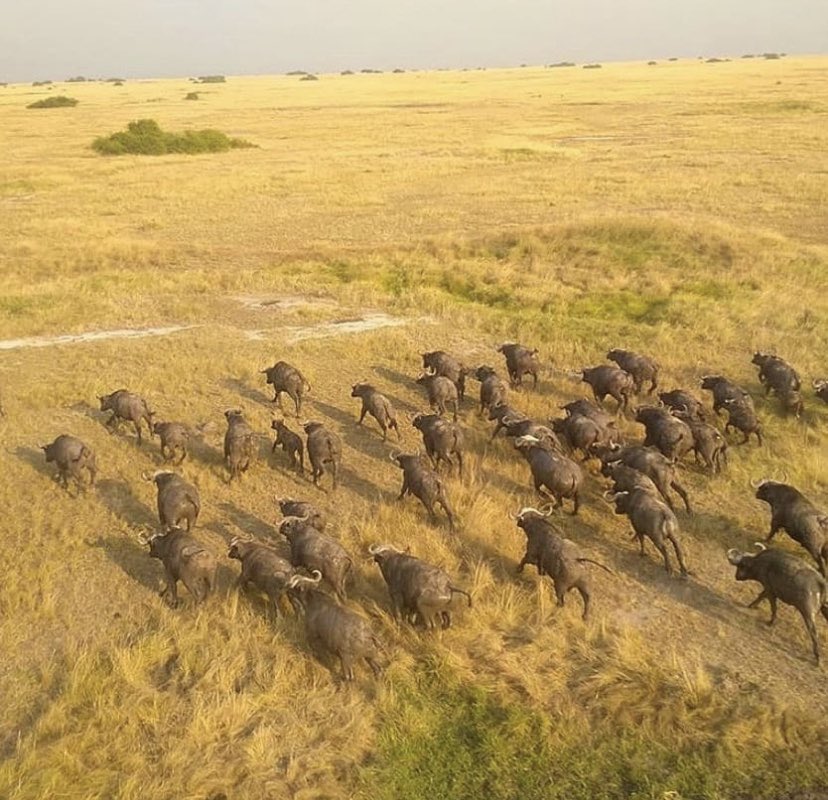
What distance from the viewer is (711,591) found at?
991cm

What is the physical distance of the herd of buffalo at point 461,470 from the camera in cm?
902

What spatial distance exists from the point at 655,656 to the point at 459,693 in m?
2.24

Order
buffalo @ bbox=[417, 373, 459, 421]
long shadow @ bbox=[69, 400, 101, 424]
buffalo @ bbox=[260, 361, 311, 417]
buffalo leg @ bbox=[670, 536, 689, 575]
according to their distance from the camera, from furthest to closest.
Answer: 1. buffalo @ bbox=[260, 361, 311, 417]
2. long shadow @ bbox=[69, 400, 101, 424]
3. buffalo @ bbox=[417, 373, 459, 421]
4. buffalo leg @ bbox=[670, 536, 689, 575]

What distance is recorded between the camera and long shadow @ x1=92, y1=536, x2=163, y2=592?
1020 centimetres

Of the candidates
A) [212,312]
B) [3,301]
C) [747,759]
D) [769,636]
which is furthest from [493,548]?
[3,301]

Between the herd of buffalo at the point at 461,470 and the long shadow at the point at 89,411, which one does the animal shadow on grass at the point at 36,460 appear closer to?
the herd of buffalo at the point at 461,470

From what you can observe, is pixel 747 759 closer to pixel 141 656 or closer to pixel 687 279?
pixel 141 656

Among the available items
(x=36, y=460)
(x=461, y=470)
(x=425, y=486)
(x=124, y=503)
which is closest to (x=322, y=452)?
(x=425, y=486)

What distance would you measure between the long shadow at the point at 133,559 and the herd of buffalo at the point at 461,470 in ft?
1.34

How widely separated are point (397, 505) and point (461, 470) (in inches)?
58.6

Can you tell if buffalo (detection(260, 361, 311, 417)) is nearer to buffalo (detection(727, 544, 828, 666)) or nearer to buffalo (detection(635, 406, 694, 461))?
buffalo (detection(635, 406, 694, 461))

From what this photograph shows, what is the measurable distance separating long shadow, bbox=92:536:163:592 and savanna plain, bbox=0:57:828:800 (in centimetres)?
5

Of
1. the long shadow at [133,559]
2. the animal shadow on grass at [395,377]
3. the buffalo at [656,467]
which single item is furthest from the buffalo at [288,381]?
the buffalo at [656,467]

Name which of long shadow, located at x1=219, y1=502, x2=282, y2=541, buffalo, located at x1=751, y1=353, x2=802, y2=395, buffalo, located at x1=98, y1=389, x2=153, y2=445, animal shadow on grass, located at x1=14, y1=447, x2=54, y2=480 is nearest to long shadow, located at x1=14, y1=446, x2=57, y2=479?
animal shadow on grass, located at x1=14, y1=447, x2=54, y2=480
